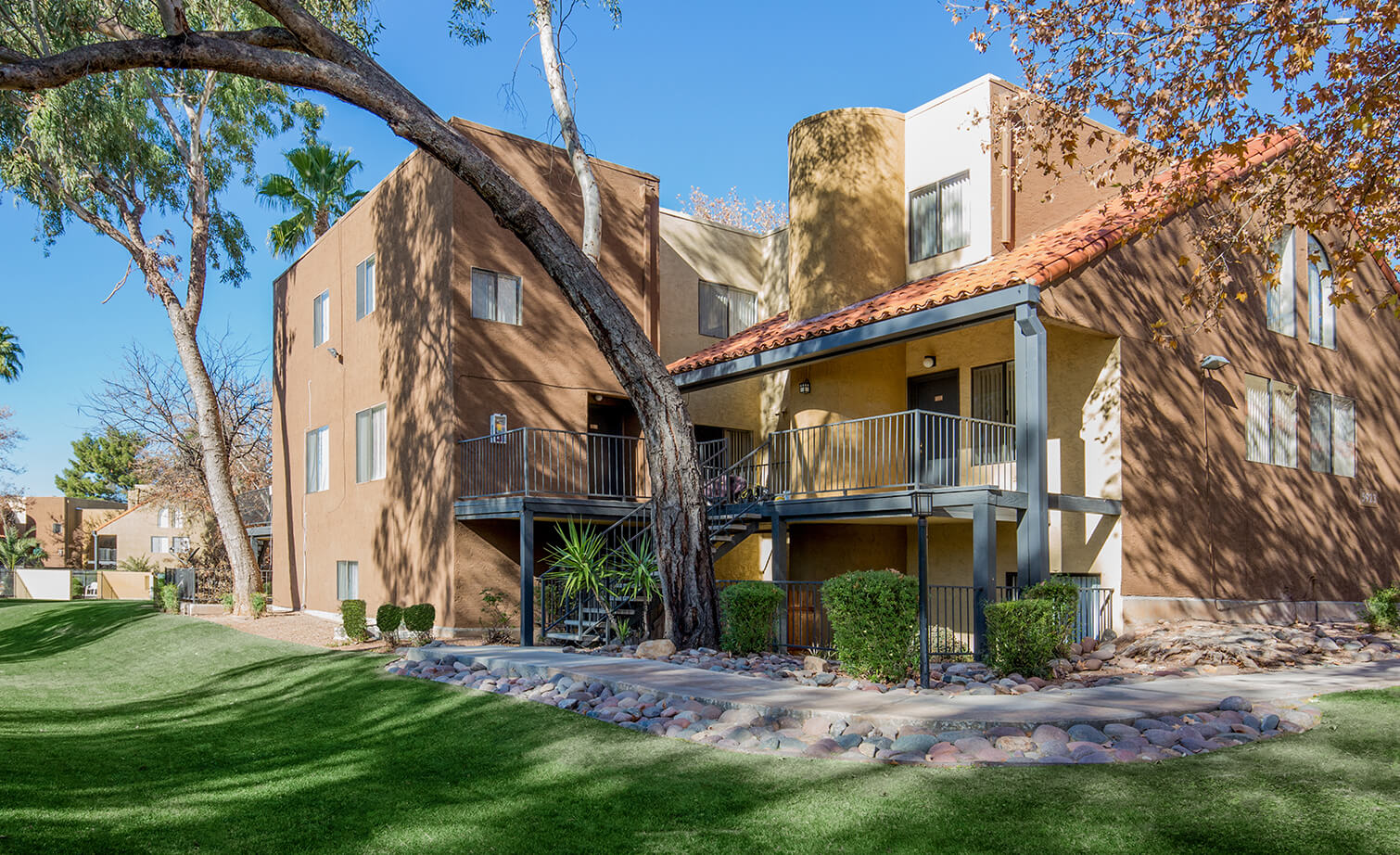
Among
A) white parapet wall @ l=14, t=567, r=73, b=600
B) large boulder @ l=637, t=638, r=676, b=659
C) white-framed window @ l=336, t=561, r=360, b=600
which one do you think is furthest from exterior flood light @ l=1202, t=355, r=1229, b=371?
white parapet wall @ l=14, t=567, r=73, b=600

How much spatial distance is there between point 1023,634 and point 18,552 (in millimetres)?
45610

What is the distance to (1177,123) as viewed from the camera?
10.9 metres

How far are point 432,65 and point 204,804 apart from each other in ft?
46.1

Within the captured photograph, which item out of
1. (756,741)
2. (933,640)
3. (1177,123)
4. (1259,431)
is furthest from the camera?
(1259,431)

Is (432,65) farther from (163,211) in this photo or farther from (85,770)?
(85,770)

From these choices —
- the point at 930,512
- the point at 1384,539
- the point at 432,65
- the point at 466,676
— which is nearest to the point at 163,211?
the point at 432,65

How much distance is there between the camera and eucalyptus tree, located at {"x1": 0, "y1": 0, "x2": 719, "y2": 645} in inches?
408

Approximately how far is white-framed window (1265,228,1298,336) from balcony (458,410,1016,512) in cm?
494

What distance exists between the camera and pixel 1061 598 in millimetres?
10680

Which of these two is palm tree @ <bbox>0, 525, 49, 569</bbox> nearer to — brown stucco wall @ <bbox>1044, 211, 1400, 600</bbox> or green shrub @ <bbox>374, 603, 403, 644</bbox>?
green shrub @ <bbox>374, 603, 403, 644</bbox>

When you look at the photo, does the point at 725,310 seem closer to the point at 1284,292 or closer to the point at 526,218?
the point at 526,218

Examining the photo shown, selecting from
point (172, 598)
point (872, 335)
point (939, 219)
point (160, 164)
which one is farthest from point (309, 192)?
point (872, 335)

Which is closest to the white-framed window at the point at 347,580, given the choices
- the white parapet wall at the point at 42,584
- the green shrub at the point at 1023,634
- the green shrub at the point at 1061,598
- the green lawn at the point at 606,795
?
the green lawn at the point at 606,795

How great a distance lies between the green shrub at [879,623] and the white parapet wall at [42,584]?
38708 millimetres
